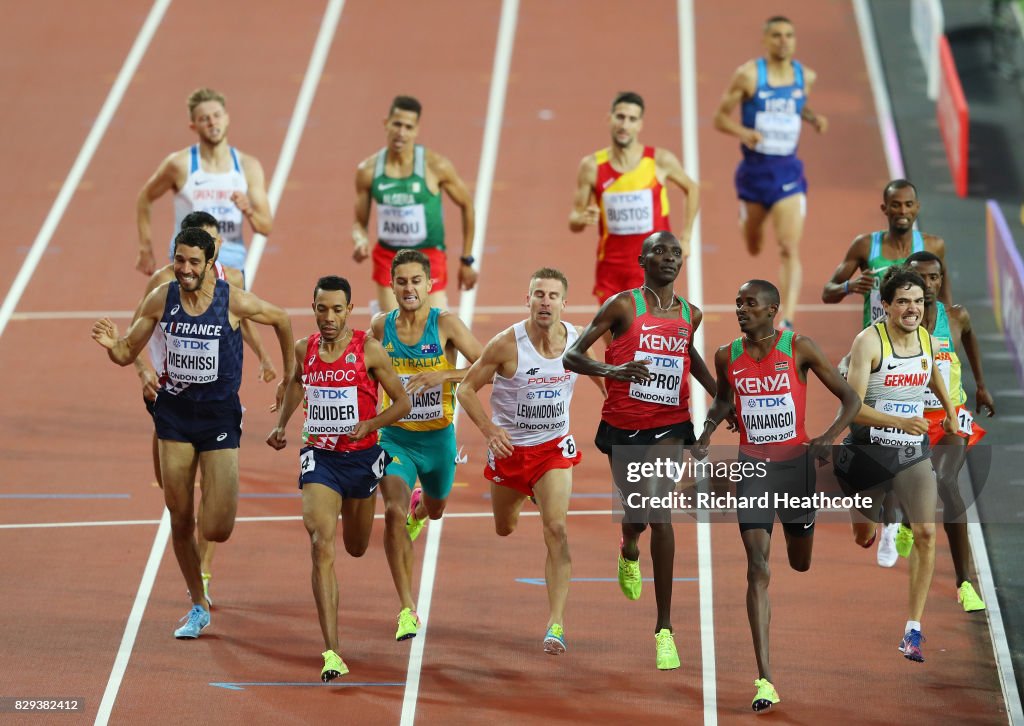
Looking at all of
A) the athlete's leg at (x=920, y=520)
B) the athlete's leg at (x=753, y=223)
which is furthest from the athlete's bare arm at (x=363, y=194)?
the athlete's leg at (x=920, y=520)

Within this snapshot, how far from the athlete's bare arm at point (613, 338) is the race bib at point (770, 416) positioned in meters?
0.52

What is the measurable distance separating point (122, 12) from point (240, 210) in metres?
9.73

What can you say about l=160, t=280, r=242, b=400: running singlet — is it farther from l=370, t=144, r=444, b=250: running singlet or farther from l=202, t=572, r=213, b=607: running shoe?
l=370, t=144, r=444, b=250: running singlet

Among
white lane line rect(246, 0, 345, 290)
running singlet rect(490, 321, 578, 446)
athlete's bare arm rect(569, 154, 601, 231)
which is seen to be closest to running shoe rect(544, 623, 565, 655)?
running singlet rect(490, 321, 578, 446)

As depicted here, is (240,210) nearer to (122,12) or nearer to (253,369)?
(253,369)

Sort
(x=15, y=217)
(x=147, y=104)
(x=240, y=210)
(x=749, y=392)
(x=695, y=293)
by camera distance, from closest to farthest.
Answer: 1. (x=749, y=392)
2. (x=240, y=210)
3. (x=695, y=293)
4. (x=15, y=217)
5. (x=147, y=104)

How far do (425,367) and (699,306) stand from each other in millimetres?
5282

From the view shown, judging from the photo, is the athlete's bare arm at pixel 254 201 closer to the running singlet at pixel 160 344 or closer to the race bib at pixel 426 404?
the running singlet at pixel 160 344

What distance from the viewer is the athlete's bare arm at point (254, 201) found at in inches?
434

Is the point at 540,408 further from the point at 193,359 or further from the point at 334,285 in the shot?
the point at 193,359

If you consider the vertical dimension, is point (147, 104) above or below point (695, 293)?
above

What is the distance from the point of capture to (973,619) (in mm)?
9570

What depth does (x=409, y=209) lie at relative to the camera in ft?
38.4

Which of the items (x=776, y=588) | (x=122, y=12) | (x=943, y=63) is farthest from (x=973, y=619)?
(x=122, y=12)
